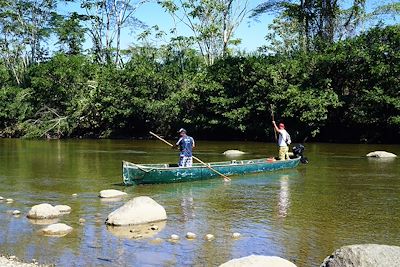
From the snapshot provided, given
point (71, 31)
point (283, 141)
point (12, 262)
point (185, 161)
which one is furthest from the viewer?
point (71, 31)

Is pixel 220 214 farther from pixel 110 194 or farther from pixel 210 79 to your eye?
pixel 210 79

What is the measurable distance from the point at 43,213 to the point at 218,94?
102 ft

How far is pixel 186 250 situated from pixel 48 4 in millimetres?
52846

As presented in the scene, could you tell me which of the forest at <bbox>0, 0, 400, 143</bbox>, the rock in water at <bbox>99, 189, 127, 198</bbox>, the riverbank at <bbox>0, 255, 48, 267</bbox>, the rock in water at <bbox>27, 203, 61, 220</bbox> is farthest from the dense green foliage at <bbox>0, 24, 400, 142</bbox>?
the riverbank at <bbox>0, 255, 48, 267</bbox>

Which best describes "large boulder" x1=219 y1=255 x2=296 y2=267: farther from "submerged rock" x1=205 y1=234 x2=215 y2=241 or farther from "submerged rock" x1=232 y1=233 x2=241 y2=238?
"submerged rock" x1=232 y1=233 x2=241 y2=238

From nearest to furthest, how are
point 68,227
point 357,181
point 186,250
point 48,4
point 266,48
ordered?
1. point 186,250
2. point 68,227
3. point 357,181
4. point 266,48
5. point 48,4

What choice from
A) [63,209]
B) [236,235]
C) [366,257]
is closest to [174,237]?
[236,235]

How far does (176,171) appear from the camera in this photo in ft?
57.5

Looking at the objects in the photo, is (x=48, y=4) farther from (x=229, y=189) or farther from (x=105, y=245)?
(x=105, y=245)

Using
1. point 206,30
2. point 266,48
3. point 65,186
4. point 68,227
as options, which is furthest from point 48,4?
point 68,227

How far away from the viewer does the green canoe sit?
55.9 ft

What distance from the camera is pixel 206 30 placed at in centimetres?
4862

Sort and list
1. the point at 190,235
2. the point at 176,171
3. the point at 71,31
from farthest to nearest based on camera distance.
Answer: the point at 71,31
the point at 176,171
the point at 190,235

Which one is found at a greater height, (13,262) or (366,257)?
(366,257)
